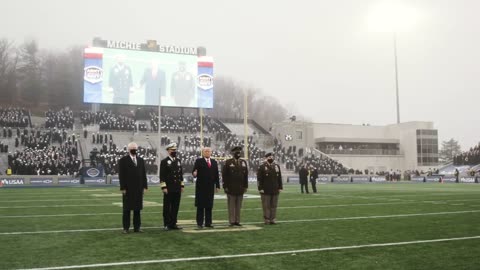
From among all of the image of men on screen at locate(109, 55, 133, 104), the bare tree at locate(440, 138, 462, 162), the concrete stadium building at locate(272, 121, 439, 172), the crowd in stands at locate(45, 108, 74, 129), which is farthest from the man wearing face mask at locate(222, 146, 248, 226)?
the bare tree at locate(440, 138, 462, 162)

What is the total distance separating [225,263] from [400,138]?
2602 inches

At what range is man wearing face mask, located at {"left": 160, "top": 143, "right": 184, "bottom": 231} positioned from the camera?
9789 millimetres

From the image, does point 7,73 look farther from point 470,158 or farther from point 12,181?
point 470,158

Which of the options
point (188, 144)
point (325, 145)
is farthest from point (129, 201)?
point (325, 145)

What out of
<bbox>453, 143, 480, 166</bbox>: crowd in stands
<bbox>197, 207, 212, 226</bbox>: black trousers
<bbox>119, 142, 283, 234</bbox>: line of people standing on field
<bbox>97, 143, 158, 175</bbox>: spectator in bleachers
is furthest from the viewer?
<bbox>453, 143, 480, 166</bbox>: crowd in stands

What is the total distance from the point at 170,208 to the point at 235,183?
61.5 inches

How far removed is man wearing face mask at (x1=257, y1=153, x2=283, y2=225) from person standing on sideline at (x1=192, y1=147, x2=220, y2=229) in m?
1.13

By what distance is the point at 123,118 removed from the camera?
1982 inches

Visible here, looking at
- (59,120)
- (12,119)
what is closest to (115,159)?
(59,120)

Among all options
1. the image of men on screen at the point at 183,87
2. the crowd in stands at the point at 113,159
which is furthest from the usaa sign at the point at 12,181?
the image of men on screen at the point at 183,87

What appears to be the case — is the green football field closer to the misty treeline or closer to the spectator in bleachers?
the spectator in bleachers

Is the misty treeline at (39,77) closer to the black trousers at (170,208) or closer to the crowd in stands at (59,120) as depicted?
the crowd in stands at (59,120)

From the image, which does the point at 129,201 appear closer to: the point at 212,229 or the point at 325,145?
the point at 212,229

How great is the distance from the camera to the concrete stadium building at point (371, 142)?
61.6 meters
